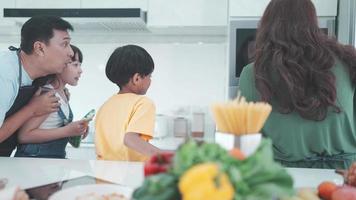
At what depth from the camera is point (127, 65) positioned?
1345 mm

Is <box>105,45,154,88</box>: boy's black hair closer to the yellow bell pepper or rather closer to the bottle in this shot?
the yellow bell pepper

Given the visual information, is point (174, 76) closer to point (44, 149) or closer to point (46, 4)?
point (46, 4)

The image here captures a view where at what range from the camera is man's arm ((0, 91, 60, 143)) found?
125 cm

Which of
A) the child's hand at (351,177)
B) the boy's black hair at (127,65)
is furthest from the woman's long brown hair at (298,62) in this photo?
the boy's black hair at (127,65)

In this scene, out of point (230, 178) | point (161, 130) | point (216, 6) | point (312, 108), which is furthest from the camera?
point (161, 130)

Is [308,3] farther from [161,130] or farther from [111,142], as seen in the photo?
[161,130]

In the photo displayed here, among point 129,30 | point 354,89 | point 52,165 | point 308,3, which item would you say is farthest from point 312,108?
point 129,30

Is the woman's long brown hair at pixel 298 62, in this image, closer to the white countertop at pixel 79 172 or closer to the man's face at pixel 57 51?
the white countertop at pixel 79 172

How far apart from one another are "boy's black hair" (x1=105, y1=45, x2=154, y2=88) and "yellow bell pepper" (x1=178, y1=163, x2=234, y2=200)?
99 cm

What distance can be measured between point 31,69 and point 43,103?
0.15 m

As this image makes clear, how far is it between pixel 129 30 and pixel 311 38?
191 centimetres

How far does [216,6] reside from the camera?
238 centimetres

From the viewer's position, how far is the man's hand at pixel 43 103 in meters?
1.30

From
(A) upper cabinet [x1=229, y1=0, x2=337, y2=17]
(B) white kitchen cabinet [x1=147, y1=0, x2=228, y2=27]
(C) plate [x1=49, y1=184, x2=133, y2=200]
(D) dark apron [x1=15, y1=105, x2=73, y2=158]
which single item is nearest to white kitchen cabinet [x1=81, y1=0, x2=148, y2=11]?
(B) white kitchen cabinet [x1=147, y1=0, x2=228, y2=27]
